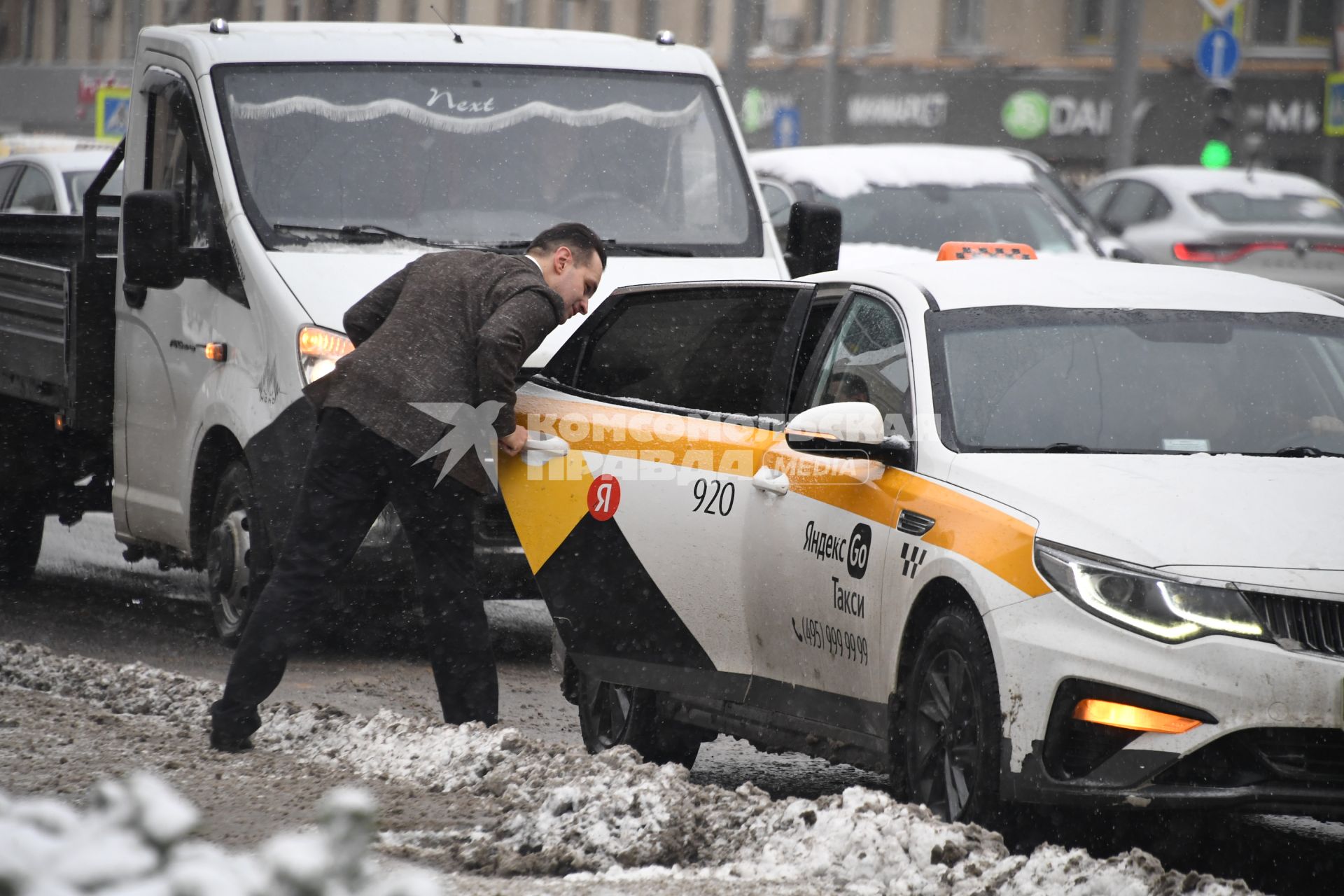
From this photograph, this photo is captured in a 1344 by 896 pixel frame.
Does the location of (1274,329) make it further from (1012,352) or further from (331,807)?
(331,807)

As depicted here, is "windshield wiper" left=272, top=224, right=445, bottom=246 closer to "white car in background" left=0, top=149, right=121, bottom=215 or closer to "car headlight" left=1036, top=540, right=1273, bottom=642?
"car headlight" left=1036, top=540, right=1273, bottom=642

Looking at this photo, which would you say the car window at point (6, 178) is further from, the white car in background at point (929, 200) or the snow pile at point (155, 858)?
the snow pile at point (155, 858)

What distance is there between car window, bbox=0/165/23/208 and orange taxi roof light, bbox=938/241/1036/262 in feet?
31.7

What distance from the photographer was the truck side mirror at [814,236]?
30.2ft

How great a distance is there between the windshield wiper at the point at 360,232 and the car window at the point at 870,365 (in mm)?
2840

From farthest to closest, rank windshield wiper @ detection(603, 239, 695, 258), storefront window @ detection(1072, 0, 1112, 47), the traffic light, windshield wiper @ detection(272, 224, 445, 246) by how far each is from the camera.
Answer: storefront window @ detection(1072, 0, 1112, 47) → the traffic light → windshield wiper @ detection(603, 239, 695, 258) → windshield wiper @ detection(272, 224, 445, 246)

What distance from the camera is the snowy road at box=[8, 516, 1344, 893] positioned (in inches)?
205

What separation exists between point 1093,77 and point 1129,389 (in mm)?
35080

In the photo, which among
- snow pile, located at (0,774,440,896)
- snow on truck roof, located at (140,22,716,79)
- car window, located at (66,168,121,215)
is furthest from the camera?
car window, located at (66,168,121,215)

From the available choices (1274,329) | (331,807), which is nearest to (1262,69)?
(1274,329)

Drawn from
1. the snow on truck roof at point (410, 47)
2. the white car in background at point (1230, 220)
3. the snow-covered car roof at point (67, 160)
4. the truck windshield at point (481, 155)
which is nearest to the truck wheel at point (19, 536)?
the snow on truck roof at point (410, 47)

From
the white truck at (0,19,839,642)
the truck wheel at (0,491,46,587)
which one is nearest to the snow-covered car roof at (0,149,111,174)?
the truck wheel at (0,491,46,587)

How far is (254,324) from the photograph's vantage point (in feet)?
26.8

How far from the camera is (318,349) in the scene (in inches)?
309
